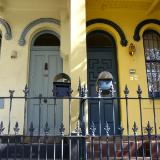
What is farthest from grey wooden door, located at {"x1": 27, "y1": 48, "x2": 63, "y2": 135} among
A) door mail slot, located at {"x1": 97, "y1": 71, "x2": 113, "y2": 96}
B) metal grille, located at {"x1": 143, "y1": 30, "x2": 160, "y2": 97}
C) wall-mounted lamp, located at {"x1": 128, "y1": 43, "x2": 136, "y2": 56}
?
door mail slot, located at {"x1": 97, "y1": 71, "x2": 113, "y2": 96}

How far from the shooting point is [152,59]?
31.0 ft

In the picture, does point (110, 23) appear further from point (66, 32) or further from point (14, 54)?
point (14, 54)

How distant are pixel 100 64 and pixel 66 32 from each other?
4.68 feet

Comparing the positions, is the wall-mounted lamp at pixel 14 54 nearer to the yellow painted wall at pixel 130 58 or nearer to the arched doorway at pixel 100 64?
the arched doorway at pixel 100 64

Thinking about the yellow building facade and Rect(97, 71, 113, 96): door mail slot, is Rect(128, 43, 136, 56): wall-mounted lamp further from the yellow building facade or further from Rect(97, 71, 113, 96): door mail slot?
Rect(97, 71, 113, 96): door mail slot

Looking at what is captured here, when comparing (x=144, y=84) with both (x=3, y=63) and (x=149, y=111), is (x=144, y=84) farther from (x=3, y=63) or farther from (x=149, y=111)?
(x=3, y=63)

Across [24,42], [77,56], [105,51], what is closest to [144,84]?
[105,51]

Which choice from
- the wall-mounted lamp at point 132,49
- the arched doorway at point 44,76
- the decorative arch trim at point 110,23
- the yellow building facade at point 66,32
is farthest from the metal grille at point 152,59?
the arched doorway at point 44,76

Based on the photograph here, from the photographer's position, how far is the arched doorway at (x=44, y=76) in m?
8.88

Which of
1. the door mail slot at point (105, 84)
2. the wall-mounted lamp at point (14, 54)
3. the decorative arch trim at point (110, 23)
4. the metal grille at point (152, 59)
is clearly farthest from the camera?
the decorative arch trim at point (110, 23)

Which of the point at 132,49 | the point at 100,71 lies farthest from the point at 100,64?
the point at 132,49

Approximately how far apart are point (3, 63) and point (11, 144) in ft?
10.9

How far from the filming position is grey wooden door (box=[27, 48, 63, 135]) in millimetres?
8867

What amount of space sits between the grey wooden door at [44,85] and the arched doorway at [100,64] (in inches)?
36.5
